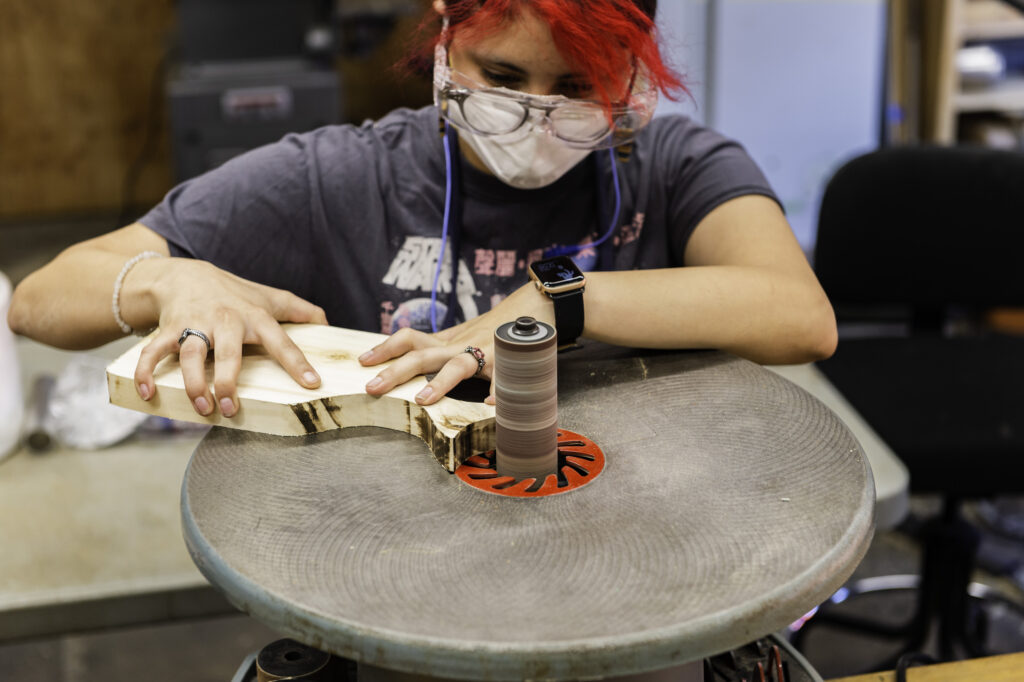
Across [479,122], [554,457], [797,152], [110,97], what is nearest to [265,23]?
[110,97]

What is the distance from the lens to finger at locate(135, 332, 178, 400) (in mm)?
917

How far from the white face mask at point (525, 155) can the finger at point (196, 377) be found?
1.34 ft

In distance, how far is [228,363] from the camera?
921mm

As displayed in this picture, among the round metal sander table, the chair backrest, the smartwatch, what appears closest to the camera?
the round metal sander table

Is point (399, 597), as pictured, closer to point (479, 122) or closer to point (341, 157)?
point (479, 122)

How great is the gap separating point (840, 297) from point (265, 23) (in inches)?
79.1

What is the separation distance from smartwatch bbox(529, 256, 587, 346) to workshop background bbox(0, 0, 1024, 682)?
331mm

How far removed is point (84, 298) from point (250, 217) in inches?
8.5

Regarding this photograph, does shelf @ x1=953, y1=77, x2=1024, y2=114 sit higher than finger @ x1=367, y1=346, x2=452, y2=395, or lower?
lower

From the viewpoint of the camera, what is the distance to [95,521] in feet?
4.45

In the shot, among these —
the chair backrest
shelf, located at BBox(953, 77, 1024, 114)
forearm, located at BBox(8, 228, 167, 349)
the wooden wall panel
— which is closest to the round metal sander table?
forearm, located at BBox(8, 228, 167, 349)

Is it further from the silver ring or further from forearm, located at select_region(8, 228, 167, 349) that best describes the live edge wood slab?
forearm, located at select_region(8, 228, 167, 349)

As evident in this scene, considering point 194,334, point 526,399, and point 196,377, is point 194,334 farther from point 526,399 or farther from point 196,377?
point 526,399

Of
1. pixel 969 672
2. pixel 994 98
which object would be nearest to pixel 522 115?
pixel 969 672
